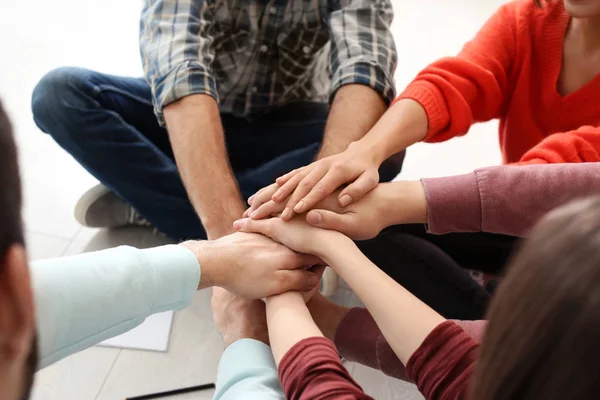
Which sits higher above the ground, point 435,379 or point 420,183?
point 420,183

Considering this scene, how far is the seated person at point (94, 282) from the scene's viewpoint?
40 centimetres

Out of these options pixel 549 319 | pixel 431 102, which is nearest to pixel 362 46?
pixel 431 102

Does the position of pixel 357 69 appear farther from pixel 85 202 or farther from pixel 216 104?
pixel 85 202

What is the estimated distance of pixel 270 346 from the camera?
2.60 ft

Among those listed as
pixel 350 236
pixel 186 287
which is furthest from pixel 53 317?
pixel 350 236

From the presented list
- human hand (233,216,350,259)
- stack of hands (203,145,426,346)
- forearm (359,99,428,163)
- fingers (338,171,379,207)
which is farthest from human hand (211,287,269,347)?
forearm (359,99,428,163)

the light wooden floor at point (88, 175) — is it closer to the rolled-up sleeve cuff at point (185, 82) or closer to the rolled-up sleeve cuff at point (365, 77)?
the rolled-up sleeve cuff at point (185, 82)

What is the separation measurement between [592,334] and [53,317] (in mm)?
559

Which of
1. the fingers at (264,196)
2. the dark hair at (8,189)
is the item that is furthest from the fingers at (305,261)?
the dark hair at (8,189)

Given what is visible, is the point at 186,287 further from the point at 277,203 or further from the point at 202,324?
the point at 202,324

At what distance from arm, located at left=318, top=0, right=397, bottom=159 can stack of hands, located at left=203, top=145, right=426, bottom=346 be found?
126mm

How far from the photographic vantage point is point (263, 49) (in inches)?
46.1

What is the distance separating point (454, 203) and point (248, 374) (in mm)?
389

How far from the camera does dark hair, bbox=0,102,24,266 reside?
379 millimetres
